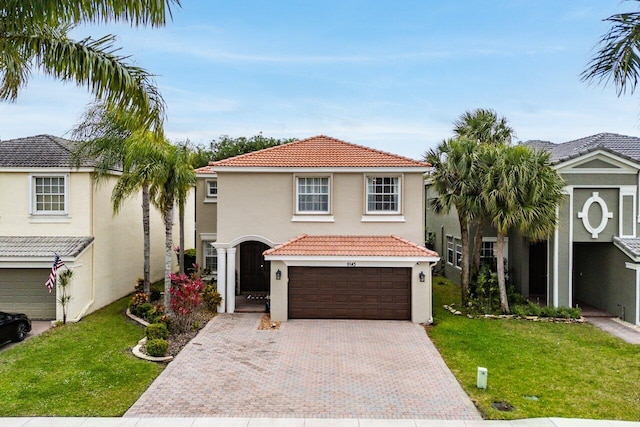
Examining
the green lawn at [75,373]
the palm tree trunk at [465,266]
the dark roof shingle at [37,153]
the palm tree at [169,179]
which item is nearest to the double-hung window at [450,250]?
the palm tree trunk at [465,266]

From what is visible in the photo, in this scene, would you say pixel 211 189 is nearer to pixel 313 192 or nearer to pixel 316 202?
pixel 313 192

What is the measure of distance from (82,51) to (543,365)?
14.5m

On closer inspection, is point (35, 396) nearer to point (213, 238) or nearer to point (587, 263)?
point (213, 238)

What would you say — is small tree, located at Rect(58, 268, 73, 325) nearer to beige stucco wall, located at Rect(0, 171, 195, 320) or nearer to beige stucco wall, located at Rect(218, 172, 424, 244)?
beige stucco wall, located at Rect(0, 171, 195, 320)

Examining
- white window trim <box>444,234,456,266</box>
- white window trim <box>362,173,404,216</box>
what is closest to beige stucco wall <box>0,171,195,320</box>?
white window trim <box>362,173,404,216</box>

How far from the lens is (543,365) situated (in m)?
13.5

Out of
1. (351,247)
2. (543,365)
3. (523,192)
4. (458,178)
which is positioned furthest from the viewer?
(458,178)

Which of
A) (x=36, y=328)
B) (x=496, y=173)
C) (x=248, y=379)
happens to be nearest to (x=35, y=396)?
(x=248, y=379)

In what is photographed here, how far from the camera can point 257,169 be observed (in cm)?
1991

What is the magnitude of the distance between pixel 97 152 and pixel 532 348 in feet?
58.7

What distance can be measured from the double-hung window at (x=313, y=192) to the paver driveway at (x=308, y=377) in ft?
17.9

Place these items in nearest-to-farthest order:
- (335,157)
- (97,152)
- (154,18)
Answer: (154,18), (97,152), (335,157)

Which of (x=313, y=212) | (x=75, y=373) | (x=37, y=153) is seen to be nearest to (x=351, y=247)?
(x=313, y=212)

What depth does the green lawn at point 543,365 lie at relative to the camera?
421 inches
